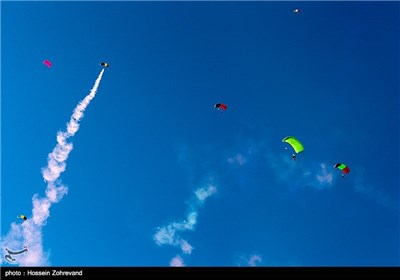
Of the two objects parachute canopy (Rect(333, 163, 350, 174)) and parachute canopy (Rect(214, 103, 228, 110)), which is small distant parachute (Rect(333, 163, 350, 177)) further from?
parachute canopy (Rect(214, 103, 228, 110))

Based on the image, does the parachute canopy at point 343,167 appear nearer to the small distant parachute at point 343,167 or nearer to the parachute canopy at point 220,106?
the small distant parachute at point 343,167

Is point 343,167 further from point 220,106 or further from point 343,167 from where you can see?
point 220,106

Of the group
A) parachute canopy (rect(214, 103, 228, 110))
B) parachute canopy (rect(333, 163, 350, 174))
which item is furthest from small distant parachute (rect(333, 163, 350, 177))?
parachute canopy (rect(214, 103, 228, 110))

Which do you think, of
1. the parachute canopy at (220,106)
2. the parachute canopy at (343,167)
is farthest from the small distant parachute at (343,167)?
the parachute canopy at (220,106)

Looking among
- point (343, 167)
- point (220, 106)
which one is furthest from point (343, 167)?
point (220, 106)
